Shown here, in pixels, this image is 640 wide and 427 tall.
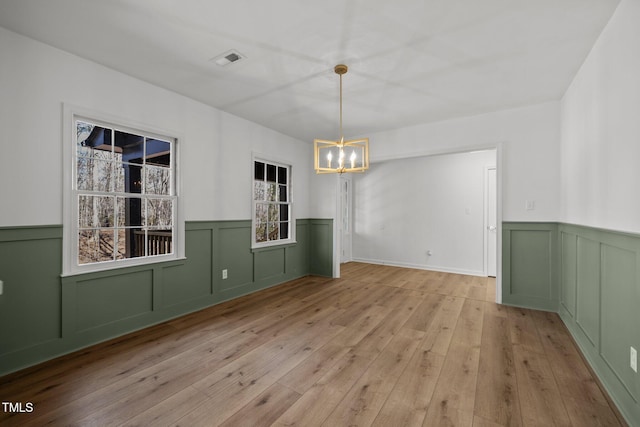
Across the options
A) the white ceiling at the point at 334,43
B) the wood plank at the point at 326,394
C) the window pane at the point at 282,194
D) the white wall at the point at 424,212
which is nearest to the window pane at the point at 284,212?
the window pane at the point at 282,194

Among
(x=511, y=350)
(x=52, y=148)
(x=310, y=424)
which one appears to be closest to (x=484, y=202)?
(x=511, y=350)

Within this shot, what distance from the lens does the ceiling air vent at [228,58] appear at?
2516 millimetres

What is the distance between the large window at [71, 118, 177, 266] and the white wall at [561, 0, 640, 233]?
13.0 feet

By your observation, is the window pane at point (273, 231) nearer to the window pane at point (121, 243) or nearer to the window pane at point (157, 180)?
the window pane at point (157, 180)

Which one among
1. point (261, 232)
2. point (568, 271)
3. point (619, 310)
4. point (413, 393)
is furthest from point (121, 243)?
point (568, 271)

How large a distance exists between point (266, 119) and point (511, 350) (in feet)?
13.2

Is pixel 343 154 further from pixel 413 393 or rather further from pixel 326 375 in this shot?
pixel 413 393

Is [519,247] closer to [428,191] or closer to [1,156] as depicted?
[428,191]

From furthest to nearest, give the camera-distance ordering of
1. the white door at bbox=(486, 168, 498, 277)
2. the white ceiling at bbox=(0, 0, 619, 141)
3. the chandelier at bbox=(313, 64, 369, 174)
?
the white door at bbox=(486, 168, 498, 277)
the chandelier at bbox=(313, 64, 369, 174)
the white ceiling at bbox=(0, 0, 619, 141)

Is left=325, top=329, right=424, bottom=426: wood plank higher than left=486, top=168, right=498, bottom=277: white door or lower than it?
lower

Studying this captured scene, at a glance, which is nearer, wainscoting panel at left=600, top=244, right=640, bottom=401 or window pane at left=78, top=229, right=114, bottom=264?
wainscoting panel at left=600, top=244, right=640, bottom=401

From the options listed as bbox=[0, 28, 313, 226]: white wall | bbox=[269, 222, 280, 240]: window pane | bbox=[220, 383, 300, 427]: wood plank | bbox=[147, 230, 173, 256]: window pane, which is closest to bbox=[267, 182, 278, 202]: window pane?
bbox=[269, 222, 280, 240]: window pane

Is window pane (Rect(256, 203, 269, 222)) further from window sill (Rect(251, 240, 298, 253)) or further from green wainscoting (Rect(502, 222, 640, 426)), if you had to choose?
green wainscoting (Rect(502, 222, 640, 426))

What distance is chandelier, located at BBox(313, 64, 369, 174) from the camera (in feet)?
9.25
